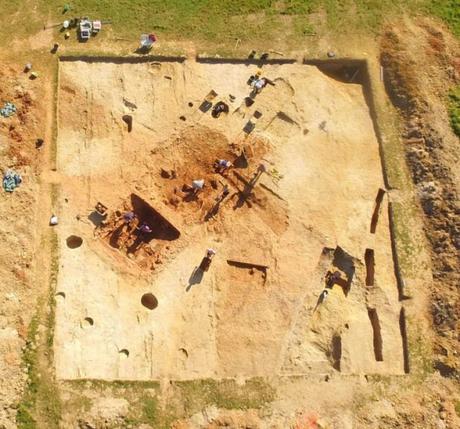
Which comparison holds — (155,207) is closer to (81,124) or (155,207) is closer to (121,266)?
(121,266)

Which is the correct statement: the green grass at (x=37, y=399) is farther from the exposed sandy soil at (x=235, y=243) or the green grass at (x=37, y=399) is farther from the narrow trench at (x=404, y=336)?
the narrow trench at (x=404, y=336)

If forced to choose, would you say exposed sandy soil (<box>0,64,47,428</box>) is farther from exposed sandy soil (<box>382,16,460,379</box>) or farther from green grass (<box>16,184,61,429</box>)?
exposed sandy soil (<box>382,16,460,379</box>)

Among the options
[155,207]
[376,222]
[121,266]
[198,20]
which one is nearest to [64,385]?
[121,266]

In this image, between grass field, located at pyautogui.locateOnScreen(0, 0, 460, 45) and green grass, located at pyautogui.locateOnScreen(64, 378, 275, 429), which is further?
grass field, located at pyautogui.locateOnScreen(0, 0, 460, 45)

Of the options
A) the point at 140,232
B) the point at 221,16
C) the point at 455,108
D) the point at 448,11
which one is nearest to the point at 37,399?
the point at 140,232

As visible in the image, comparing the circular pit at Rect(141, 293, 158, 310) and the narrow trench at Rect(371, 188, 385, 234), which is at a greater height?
the narrow trench at Rect(371, 188, 385, 234)

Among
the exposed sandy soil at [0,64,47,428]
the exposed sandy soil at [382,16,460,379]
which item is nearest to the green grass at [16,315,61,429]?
the exposed sandy soil at [0,64,47,428]

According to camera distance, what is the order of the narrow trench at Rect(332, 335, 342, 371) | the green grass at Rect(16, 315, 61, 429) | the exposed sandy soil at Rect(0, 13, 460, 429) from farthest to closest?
the narrow trench at Rect(332, 335, 342, 371), the exposed sandy soil at Rect(0, 13, 460, 429), the green grass at Rect(16, 315, 61, 429)
